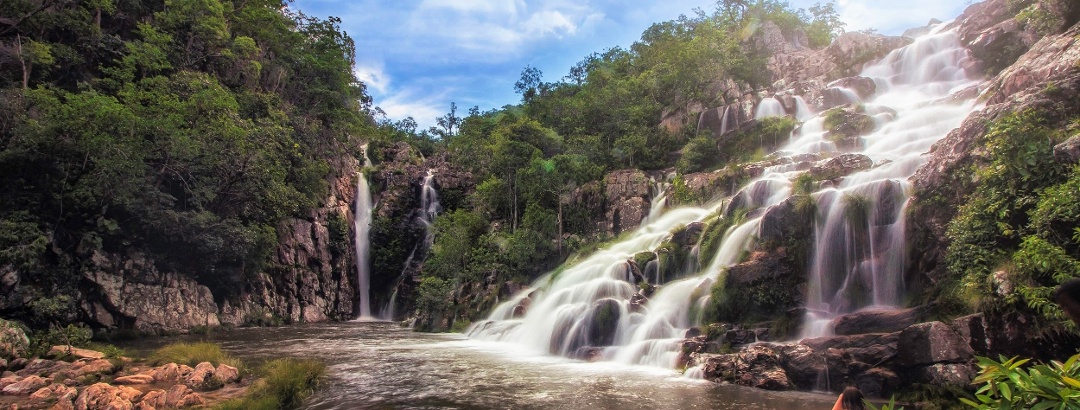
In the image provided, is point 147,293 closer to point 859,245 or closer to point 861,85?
point 859,245

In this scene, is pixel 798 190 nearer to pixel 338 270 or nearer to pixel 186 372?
pixel 186 372

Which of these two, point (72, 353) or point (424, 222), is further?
point (424, 222)

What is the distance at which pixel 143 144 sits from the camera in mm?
22031

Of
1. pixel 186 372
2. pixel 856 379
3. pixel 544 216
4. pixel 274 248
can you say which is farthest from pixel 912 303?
pixel 274 248

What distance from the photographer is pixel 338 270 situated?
37406 millimetres

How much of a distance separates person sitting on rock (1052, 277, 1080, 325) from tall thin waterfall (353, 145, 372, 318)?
40.0m

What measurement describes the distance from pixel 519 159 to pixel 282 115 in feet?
48.9

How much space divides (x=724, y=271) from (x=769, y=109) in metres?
25.1

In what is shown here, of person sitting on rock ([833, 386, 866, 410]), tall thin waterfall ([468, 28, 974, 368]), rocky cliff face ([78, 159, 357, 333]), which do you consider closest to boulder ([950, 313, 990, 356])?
tall thin waterfall ([468, 28, 974, 368])

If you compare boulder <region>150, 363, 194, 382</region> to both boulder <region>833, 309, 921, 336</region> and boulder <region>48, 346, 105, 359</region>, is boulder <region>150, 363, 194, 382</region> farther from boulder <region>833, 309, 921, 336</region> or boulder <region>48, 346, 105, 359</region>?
boulder <region>833, 309, 921, 336</region>

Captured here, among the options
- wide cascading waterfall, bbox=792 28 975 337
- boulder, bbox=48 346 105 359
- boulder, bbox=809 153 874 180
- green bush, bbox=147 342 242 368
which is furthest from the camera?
boulder, bbox=809 153 874 180

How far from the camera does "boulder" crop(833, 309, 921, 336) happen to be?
1102 cm

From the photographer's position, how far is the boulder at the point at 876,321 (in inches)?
434

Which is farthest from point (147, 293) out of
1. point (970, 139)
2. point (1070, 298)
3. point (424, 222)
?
point (970, 139)
